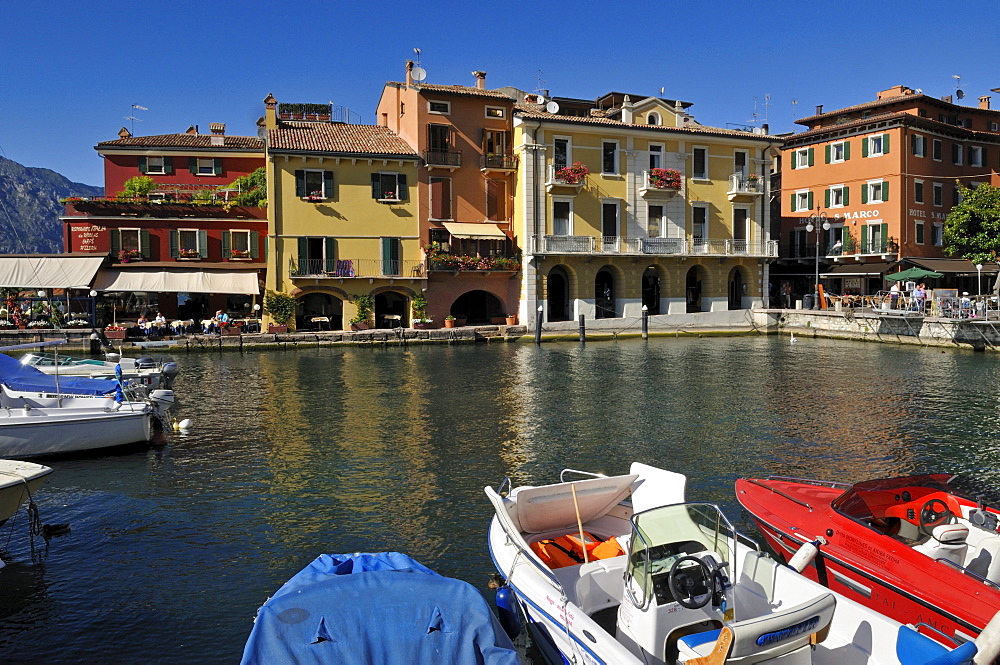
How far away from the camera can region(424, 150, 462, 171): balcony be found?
42.1 m

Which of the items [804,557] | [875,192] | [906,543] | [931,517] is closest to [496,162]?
[875,192]

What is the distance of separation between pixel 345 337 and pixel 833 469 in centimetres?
2737

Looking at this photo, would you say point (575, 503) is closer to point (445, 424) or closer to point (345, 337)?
point (445, 424)

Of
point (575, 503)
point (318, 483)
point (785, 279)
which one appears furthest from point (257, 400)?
point (785, 279)

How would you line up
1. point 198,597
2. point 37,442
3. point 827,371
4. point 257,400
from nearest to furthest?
point 198,597 → point 37,442 → point 257,400 → point 827,371

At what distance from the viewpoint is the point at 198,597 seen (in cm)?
921

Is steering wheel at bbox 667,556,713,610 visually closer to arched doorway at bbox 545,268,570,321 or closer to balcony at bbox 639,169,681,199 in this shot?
arched doorway at bbox 545,268,570,321

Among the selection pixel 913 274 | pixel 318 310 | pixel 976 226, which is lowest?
pixel 318 310

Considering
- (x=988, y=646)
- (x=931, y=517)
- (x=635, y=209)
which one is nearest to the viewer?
(x=988, y=646)

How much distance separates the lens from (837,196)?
49.7m

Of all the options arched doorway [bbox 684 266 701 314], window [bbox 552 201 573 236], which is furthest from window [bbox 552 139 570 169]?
arched doorway [bbox 684 266 701 314]

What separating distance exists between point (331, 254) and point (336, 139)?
6667 millimetres

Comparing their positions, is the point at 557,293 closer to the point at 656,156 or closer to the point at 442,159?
the point at 656,156

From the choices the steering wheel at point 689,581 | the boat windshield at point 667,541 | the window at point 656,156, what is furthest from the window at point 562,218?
the steering wheel at point 689,581
